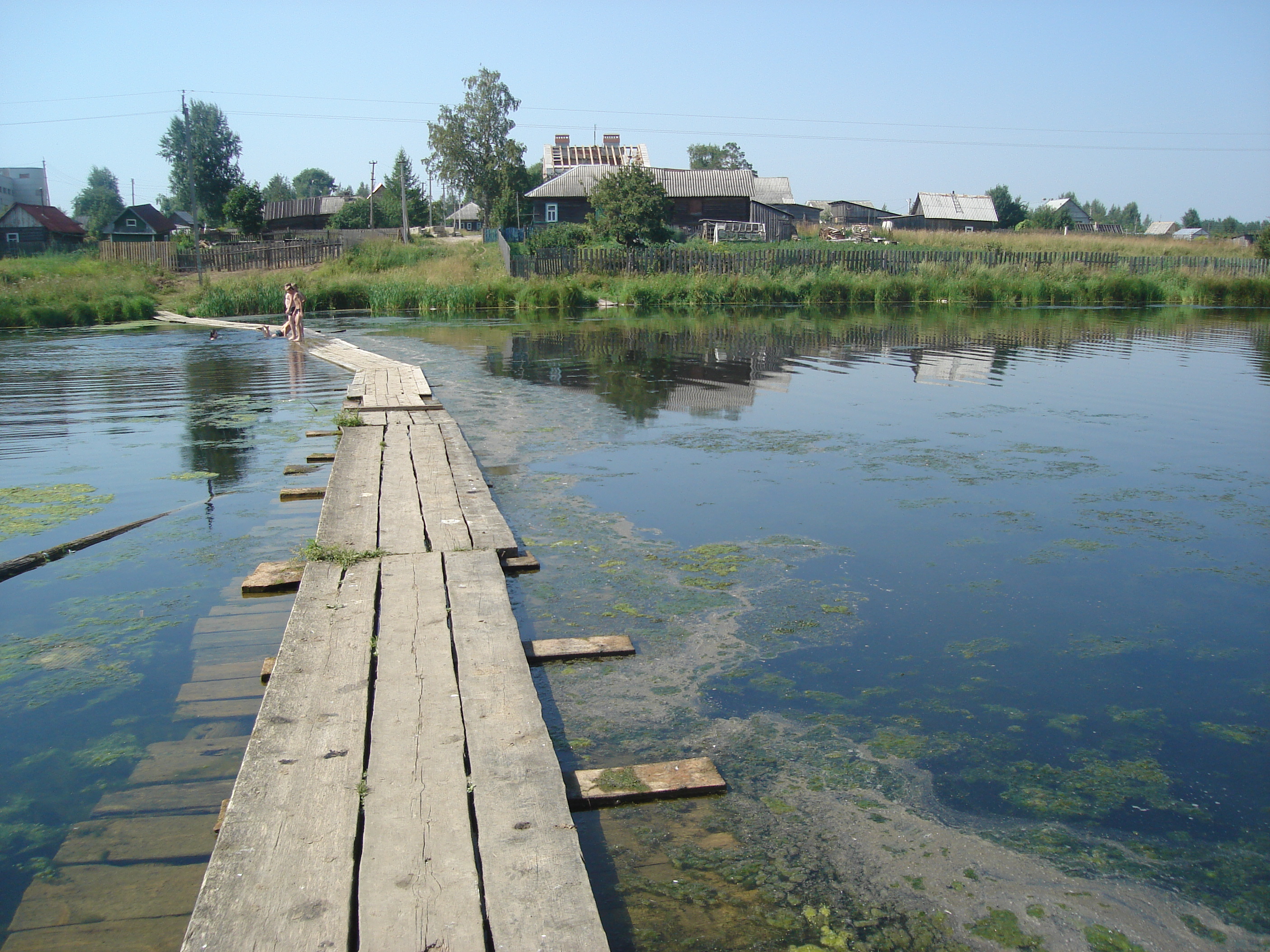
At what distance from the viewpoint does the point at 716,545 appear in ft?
19.9

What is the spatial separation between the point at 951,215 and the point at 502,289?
156ft

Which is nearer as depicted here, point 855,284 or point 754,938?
point 754,938

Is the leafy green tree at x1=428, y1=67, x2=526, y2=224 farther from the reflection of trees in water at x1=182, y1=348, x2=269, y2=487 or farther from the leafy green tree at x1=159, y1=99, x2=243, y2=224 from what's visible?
the reflection of trees in water at x1=182, y1=348, x2=269, y2=487

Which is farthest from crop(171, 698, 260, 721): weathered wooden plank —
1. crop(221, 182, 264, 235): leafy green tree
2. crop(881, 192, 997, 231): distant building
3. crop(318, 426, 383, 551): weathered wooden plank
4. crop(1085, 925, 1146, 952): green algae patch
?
crop(881, 192, 997, 231): distant building

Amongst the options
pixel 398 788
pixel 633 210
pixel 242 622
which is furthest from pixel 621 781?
pixel 633 210

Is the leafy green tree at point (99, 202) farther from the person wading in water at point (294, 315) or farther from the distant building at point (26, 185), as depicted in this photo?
the person wading in water at point (294, 315)

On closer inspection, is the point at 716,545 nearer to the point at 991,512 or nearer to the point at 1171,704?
the point at 991,512

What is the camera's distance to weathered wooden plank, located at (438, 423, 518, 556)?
5.54 meters

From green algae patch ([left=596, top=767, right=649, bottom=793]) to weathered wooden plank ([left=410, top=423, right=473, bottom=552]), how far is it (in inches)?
Answer: 87.9

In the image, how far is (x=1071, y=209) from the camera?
83.1 m

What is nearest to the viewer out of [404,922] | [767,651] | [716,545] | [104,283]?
[404,922]

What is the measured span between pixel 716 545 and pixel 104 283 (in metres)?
31.1

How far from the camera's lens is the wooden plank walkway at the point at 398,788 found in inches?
90.7

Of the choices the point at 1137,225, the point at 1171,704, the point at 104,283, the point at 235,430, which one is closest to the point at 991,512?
the point at 1171,704
